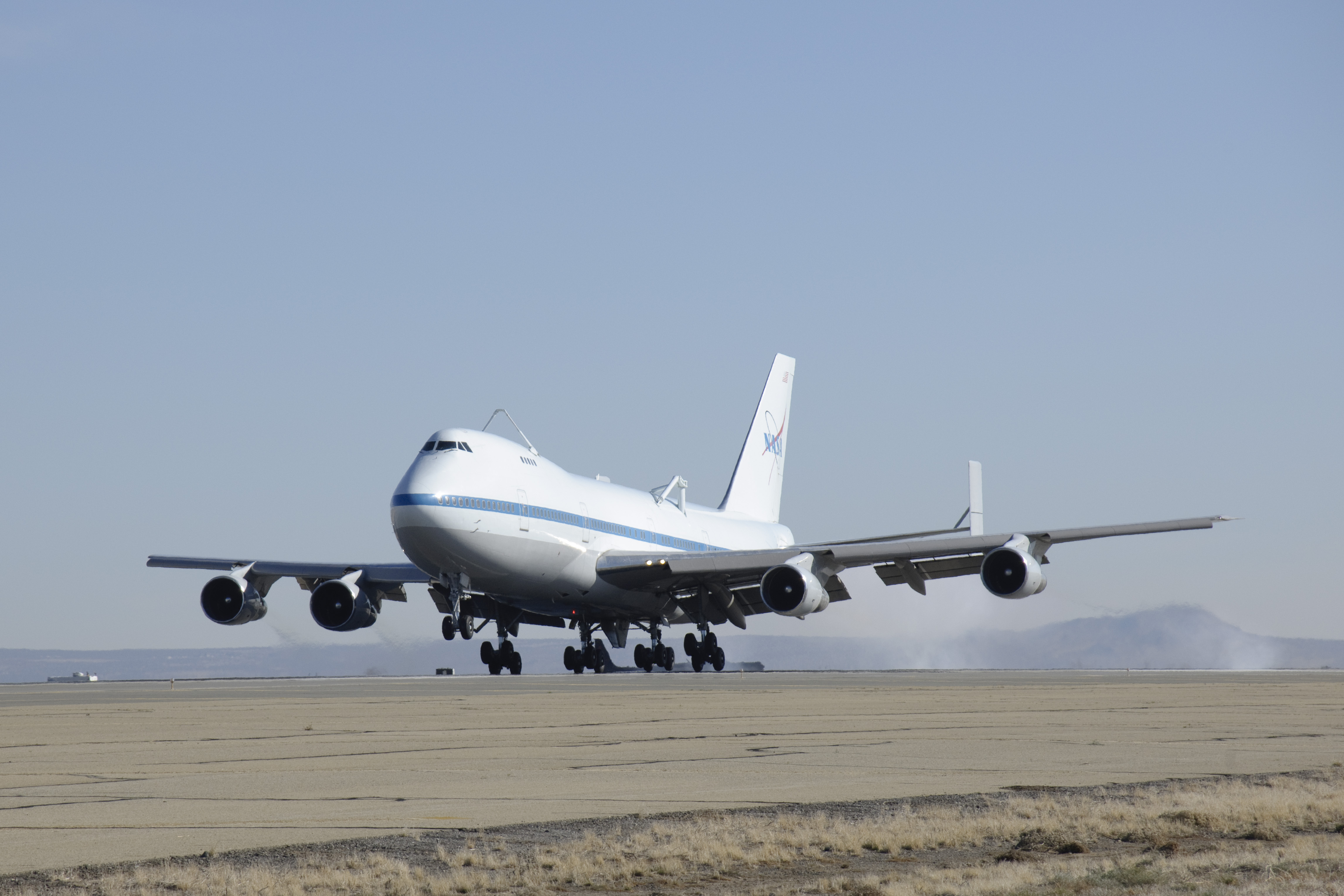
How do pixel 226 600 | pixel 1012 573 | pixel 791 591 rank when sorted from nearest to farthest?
pixel 1012 573, pixel 791 591, pixel 226 600

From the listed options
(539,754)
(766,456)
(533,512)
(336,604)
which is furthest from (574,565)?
(539,754)

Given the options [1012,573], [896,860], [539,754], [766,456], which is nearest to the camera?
[896,860]

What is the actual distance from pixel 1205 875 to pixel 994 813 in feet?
7.13

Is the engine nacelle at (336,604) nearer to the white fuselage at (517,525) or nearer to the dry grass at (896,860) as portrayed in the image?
the white fuselage at (517,525)

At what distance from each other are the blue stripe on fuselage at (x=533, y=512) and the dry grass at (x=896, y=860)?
28821mm

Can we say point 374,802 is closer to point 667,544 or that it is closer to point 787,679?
point 787,679

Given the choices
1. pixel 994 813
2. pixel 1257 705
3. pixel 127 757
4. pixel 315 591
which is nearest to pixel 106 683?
pixel 315 591

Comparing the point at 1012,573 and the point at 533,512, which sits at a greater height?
the point at 533,512

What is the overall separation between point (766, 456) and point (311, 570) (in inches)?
1000

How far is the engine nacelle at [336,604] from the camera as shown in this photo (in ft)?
143

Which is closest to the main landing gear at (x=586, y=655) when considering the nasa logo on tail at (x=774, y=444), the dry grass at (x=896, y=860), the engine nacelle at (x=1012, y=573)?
the engine nacelle at (x=1012, y=573)

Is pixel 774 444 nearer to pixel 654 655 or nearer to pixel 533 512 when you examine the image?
pixel 654 655

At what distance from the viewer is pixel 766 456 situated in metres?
64.1

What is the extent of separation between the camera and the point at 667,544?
4884 cm
